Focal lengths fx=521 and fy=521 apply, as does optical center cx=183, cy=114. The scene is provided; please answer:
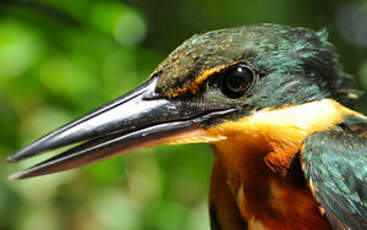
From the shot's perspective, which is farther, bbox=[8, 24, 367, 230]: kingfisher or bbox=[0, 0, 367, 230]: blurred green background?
bbox=[0, 0, 367, 230]: blurred green background

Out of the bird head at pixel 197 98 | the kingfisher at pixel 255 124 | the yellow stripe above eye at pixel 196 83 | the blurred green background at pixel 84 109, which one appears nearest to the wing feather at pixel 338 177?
the kingfisher at pixel 255 124

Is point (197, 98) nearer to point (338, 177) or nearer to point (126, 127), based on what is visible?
point (126, 127)

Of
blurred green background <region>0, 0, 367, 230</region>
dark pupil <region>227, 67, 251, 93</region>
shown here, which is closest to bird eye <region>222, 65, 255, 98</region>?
dark pupil <region>227, 67, 251, 93</region>

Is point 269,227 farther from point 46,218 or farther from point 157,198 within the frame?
point 46,218

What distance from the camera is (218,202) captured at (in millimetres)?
1845

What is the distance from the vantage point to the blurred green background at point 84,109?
197cm

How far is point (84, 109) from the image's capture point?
2092mm

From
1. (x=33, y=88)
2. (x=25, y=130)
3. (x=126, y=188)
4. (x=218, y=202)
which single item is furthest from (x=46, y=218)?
(x=218, y=202)

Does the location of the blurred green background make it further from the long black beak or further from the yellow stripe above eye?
the yellow stripe above eye

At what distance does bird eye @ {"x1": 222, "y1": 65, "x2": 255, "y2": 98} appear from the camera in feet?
4.61

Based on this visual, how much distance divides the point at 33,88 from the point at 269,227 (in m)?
1.03

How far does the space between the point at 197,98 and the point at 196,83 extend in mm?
49

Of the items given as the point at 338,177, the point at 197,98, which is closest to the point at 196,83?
the point at 197,98

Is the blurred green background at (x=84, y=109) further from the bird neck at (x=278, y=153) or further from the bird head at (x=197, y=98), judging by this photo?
the bird neck at (x=278, y=153)
